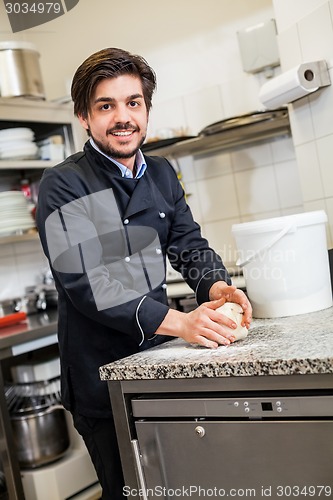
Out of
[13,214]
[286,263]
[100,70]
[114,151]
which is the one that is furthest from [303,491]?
[13,214]

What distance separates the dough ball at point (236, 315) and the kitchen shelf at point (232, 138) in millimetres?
1289

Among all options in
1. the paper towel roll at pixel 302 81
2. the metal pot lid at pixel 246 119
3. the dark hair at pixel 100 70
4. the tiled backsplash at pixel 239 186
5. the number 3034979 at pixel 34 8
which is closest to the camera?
the dark hair at pixel 100 70

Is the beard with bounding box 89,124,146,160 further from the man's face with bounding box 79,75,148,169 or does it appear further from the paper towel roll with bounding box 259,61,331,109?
the paper towel roll with bounding box 259,61,331,109

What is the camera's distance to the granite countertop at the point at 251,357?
3.53ft

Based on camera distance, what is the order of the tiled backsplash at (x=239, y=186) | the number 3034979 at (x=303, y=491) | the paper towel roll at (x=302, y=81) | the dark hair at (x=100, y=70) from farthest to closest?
the tiled backsplash at (x=239, y=186), the paper towel roll at (x=302, y=81), the dark hair at (x=100, y=70), the number 3034979 at (x=303, y=491)

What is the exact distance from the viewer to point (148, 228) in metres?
1.55

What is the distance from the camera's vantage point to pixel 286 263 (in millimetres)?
1509

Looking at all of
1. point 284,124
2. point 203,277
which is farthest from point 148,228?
point 284,124

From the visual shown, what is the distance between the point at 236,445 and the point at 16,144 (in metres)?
2.06

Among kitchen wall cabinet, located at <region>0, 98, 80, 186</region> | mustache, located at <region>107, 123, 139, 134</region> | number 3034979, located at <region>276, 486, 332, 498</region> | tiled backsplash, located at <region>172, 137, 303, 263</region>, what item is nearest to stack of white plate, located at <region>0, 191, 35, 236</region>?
kitchen wall cabinet, located at <region>0, 98, 80, 186</region>

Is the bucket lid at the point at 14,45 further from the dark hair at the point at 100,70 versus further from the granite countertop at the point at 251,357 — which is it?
the granite countertop at the point at 251,357

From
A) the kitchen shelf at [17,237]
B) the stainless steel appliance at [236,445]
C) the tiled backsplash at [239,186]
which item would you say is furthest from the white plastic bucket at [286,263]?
the kitchen shelf at [17,237]

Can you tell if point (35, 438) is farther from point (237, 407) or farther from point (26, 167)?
point (237, 407)

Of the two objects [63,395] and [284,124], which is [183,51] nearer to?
[284,124]
